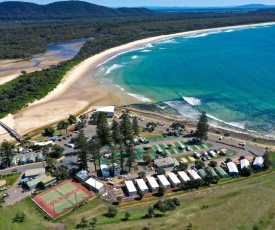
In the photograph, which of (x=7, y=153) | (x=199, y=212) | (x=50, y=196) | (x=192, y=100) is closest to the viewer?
(x=199, y=212)

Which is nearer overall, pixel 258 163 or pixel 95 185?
pixel 95 185

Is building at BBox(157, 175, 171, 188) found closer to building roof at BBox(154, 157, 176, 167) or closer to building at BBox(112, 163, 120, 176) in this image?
building roof at BBox(154, 157, 176, 167)

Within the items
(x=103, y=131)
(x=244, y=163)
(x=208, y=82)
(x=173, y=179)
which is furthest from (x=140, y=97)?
(x=173, y=179)

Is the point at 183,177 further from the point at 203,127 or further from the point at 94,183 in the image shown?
the point at 203,127

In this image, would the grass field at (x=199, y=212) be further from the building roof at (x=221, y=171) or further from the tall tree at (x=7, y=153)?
the tall tree at (x=7, y=153)

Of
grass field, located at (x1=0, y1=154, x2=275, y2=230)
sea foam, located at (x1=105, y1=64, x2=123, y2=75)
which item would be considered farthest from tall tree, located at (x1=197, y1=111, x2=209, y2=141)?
sea foam, located at (x1=105, y1=64, x2=123, y2=75)

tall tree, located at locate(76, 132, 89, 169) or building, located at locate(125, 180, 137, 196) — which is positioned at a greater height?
tall tree, located at locate(76, 132, 89, 169)

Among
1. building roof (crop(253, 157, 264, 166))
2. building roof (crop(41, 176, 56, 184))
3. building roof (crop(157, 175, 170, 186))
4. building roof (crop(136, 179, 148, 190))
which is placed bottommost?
building roof (crop(41, 176, 56, 184))
